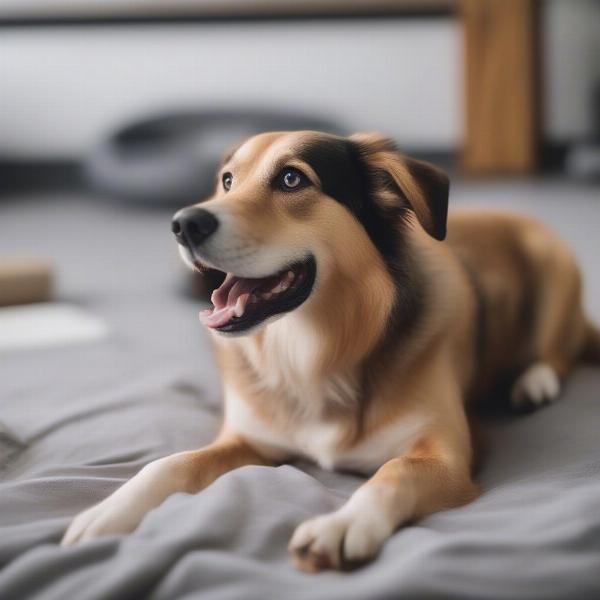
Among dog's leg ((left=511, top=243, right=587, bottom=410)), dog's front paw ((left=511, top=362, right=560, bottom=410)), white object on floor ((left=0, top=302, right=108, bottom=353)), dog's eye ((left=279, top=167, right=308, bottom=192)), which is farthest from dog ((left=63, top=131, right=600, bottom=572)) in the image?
white object on floor ((left=0, top=302, right=108, bottom=353))

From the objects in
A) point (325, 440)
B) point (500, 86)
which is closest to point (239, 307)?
point (325, 440)

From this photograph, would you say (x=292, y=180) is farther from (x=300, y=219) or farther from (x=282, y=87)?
(x=282, y=87)

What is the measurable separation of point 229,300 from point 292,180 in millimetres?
205

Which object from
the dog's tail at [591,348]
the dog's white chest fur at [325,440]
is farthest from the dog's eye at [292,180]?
the dog's tail at [591,348]

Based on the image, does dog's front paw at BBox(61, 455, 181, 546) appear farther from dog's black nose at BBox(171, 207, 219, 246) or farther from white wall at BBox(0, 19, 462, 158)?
white wall at BBox(0, 19, 462, 158)

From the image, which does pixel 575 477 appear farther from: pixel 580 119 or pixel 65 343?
pixel 580 119

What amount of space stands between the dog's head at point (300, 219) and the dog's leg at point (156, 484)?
0.22 meters

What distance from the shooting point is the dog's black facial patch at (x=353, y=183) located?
1.38 meters

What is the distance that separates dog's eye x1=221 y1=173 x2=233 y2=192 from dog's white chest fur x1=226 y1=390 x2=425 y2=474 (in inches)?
13.8

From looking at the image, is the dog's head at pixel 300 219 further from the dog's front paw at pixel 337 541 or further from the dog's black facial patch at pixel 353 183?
the dog's front paw at pixel 337 541

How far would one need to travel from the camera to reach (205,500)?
3.93 feet

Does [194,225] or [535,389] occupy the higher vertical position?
[194,225]

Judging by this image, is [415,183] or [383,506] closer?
[383,506]

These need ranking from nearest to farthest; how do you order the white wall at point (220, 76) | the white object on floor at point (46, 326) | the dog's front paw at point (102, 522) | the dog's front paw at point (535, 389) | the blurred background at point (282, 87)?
the dog's front paw at point (102, 522) → the dog's front paw at point (535, 389) → the white object on floor at point (46, 326) → the blurred background at point (282, 87) → the white wall at point (220, 76)
